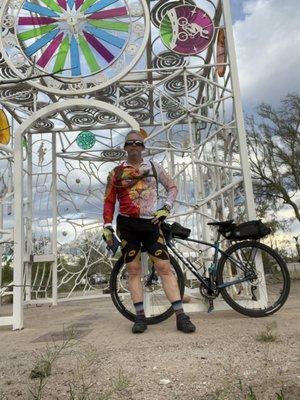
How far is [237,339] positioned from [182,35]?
136 inches

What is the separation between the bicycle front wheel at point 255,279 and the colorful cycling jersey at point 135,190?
2.96ft

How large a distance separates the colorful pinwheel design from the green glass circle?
3.04 metres

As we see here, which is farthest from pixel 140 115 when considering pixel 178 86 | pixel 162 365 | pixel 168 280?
pixel 162 365

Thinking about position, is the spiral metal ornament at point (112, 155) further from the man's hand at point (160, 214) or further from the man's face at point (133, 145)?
the man's hand at point (160, 214)

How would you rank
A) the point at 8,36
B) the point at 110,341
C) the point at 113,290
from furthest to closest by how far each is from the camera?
the point at 8,36, the point at 113,290, the point at 110,341

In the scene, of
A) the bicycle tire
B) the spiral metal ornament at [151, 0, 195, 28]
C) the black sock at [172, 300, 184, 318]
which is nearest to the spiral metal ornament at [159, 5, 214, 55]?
the spiral metal ornament at [151, 0, 195, 28]

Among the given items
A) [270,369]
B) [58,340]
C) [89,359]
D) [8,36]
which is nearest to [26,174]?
[8,36]

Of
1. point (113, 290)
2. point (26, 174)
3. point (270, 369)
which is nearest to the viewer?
point (270, 369)

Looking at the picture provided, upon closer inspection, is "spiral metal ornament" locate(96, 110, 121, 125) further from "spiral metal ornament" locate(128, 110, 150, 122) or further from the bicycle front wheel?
the bicycle front wheel

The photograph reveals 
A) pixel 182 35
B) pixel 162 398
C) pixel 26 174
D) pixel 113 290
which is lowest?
pixel 162 398

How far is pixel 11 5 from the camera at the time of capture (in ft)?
16.0

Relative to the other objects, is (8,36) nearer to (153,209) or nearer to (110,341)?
(153,209)

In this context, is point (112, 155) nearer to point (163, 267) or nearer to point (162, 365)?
point (163, 267)

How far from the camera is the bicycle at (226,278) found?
13.5 feet
